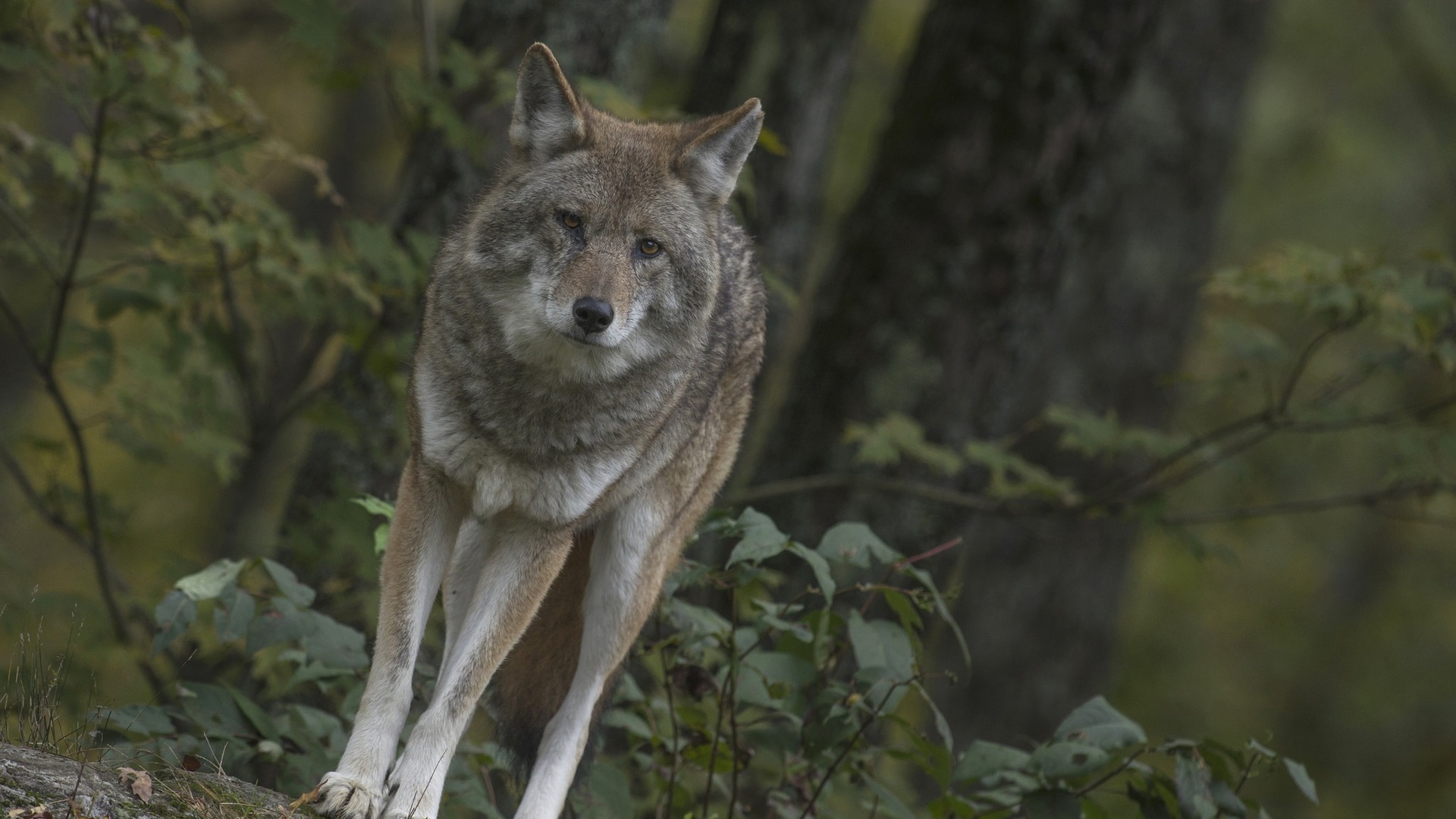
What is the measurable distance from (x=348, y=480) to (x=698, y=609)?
9.34ft

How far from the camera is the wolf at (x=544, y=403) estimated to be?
4473 mm

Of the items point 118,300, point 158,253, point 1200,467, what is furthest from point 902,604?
point 158,253

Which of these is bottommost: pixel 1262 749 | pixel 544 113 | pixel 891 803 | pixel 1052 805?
pixel 891 803

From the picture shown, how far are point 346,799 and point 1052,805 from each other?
248cm

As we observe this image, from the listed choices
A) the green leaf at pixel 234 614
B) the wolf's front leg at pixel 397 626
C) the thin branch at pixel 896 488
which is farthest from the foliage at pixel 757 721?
the thin branch at pixel 896 488

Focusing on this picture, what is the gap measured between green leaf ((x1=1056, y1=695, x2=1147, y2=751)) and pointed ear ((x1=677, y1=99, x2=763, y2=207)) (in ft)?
7.63

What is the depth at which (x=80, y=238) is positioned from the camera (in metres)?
6.47

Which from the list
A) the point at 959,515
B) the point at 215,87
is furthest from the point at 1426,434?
the point at 215,87

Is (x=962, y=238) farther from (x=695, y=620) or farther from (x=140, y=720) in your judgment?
(x=140, y=720)

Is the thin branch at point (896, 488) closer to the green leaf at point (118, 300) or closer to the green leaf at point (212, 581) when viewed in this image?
the green leaf at point (118, 300)

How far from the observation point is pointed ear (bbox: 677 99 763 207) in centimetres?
480

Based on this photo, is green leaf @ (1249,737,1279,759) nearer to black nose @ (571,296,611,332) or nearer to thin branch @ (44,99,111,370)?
black nose @ (571,296,611,332)

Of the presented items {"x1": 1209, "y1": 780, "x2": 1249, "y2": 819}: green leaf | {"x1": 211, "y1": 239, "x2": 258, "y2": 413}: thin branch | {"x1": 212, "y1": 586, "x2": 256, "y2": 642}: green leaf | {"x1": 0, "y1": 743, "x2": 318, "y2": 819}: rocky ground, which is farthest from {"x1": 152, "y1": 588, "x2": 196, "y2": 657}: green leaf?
{"x1": 1209, "y1": 780, "x2": 1249, "y2": 819}: green leaf

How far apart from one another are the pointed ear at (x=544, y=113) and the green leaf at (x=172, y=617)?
1959 mm
